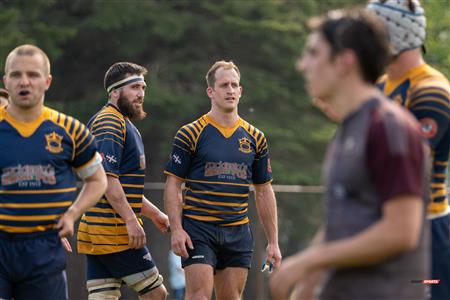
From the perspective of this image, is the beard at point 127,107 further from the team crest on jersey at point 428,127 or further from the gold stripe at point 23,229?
the team crest on jersey at point 428,127

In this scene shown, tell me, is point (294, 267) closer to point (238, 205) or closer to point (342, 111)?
point (342, 111)

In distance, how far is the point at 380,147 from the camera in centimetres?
388

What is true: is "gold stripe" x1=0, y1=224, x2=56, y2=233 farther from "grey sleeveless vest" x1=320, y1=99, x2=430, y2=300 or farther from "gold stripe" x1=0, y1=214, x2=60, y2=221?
"grey sleeveless vest" x1=320, y1=99, x2=430, y2=300

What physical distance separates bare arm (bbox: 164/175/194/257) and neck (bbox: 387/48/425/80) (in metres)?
3.03

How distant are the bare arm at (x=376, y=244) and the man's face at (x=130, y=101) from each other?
4.65m

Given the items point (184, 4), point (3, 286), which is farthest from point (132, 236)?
point (184, 4)

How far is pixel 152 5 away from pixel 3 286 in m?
21.3

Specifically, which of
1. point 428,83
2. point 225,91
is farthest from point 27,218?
point 225,91

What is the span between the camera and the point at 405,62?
19.3 ft

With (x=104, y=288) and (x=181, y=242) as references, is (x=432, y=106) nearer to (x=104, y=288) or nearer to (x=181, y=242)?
(x=181, y=242)

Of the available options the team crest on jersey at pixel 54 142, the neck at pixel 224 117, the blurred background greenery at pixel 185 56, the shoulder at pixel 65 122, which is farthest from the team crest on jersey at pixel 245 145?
the blurred background greenery at pixel 185 56

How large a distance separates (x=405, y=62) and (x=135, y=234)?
3050 millimetres

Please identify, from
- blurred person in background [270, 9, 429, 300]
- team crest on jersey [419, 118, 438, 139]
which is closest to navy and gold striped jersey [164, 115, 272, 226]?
A: team crest on jersey [419, 118, 438, 139]

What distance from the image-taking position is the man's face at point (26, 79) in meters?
6.08
